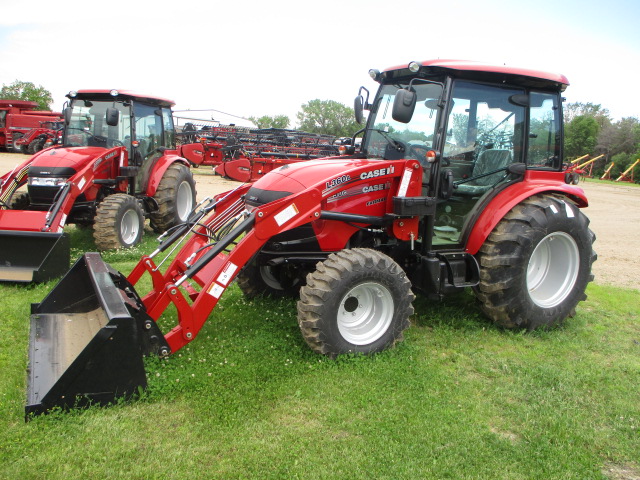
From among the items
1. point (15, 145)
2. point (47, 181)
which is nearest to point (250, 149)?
point (15, 145)

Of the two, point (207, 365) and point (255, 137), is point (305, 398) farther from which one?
point (255, 137)

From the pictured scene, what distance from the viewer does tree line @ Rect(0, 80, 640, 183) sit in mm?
41628

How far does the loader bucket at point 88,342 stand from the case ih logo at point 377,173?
80.7 inches

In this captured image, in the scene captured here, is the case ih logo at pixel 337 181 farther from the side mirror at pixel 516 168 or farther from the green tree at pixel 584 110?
the green tree at pixel 584 110

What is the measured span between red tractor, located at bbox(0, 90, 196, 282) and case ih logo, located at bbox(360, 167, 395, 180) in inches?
152

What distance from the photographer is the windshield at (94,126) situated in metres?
8.73

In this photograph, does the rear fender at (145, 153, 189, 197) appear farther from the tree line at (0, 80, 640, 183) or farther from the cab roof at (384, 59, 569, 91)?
the tree line at (0, 80, 640, 183)

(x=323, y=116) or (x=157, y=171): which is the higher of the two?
(x=323, y=116)

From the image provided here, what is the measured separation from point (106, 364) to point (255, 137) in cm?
2020

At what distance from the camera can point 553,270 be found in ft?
18.1

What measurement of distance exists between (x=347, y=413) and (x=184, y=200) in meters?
7.57

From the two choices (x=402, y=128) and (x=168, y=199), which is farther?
(x=168, y=199)

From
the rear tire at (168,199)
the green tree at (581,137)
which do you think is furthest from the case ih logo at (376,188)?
the green tree at (581,137)

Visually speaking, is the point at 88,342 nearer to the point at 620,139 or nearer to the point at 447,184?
the point at 447,184
